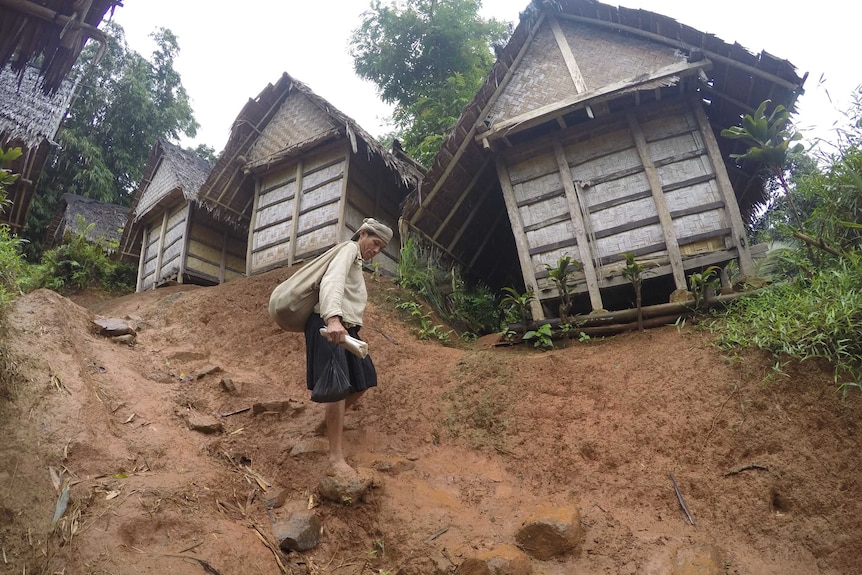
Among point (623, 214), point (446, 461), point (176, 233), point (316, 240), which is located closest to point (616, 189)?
point (623, 214)

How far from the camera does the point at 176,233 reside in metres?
12.5

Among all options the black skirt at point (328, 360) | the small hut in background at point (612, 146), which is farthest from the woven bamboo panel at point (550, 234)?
the black skirt at point (328, 360)

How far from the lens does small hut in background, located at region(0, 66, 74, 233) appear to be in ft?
34.8

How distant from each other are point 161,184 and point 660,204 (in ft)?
38.3

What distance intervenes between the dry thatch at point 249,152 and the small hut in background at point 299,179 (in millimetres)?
19

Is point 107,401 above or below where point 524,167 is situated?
below

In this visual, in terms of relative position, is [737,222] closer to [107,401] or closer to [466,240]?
[466,240]

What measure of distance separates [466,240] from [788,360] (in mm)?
5388

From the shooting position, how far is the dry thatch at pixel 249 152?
9.67m

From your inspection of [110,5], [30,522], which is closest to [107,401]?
[30,522]

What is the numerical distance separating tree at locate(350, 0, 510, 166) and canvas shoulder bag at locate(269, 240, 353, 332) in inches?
478

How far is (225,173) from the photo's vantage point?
10.6m

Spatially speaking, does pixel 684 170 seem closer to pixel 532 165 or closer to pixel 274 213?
pixel 532 165

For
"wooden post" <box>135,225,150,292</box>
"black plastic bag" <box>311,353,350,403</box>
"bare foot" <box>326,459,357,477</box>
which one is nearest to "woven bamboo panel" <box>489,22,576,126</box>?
"black plastic bag" <box>311,353,350,403</box>
